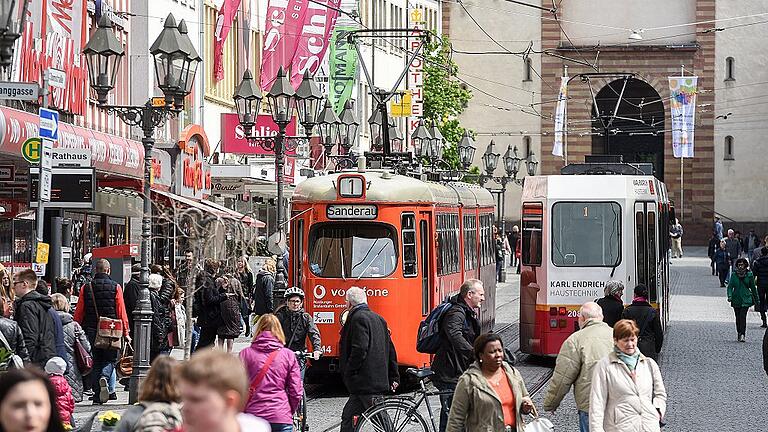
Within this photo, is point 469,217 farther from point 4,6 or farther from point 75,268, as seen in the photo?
point 4,6

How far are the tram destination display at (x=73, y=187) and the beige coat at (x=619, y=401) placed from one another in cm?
940

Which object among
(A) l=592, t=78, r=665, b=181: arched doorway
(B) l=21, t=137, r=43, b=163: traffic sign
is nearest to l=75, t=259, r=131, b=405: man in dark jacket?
(B) l=21, t=137, r=43, b=163: traffic sign

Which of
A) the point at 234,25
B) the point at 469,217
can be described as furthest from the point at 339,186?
the point at 234,25

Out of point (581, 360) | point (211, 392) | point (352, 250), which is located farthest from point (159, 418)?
point (352, 250)

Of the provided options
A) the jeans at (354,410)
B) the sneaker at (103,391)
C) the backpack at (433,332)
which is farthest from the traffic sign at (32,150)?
the backpack at (433,332)

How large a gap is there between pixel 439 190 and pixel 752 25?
60.7 m

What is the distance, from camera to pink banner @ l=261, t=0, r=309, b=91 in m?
41.5

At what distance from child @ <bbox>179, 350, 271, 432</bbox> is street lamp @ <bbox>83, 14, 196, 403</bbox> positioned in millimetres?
13530

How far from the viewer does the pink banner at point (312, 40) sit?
135ft

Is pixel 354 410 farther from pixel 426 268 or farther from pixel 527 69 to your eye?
pixel 527 69

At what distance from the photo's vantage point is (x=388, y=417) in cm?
1424

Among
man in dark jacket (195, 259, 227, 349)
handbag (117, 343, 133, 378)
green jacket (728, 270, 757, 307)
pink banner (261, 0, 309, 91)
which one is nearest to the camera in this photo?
handbag (117, 343, 133, 378)

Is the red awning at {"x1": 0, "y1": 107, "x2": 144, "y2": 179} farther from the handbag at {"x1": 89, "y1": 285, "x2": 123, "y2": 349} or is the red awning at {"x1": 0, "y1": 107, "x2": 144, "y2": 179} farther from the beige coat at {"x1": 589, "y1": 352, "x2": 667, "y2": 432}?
the beige coat at {"x1": 589, "y1": 352, "x2": 667, "y2": 432}

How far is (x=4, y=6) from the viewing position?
11766 mm
